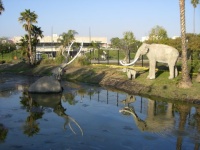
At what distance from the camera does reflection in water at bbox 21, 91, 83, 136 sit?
32.3 ft

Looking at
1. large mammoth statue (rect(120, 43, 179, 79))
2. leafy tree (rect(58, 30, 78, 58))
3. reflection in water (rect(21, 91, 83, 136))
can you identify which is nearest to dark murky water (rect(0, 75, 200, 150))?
reflection in water (rect(21, 91, 83, 136))

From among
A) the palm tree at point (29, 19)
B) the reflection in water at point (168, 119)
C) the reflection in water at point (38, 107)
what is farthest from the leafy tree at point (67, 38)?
the reflection in water at point (168, 119)

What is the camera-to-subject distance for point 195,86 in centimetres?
1510

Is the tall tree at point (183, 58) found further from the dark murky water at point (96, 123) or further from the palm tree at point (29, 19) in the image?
the palm tree at point (29, 19)

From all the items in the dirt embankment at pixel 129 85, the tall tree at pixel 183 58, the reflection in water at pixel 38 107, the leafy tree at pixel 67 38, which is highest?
the leafy tree at pixel 67 38

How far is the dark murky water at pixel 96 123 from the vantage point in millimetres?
8164

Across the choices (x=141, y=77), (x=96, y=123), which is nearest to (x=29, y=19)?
(x=141, y=77)

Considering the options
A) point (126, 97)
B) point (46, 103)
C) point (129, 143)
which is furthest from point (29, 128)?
point (126, 97)

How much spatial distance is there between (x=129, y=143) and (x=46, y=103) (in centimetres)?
656

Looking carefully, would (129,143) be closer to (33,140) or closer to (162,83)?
(33,140)

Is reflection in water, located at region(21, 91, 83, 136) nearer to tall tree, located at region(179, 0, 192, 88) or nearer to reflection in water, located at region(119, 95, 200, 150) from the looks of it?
reflection in water, located at region(119, 95, 200, 150)

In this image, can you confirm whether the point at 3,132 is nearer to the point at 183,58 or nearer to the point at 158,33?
the point at 183,58

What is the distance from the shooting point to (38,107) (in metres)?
13.1

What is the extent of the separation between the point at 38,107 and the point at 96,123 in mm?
3678
